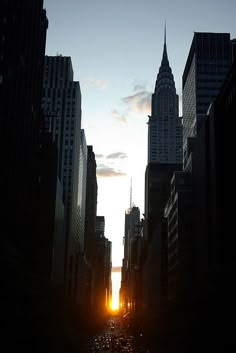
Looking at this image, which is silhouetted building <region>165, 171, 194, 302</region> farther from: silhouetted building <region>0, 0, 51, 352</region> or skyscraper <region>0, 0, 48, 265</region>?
skyscraper <region>0, 0, 48, 265</region>

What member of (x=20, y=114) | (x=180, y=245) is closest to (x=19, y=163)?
(x=20, y=114)

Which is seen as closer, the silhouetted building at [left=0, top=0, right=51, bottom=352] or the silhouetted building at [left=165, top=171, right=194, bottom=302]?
the silhouetted building at [left=0, top=0, right=51, bottom=352]

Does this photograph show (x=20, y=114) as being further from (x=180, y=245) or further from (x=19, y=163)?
(x=180, y=245)

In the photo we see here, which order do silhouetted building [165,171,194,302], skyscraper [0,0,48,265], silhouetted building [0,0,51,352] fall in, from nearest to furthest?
silhouetted building [0,0,51,352], skyscraper [0,0,48,265], silhouetted building [165,171,194,302]

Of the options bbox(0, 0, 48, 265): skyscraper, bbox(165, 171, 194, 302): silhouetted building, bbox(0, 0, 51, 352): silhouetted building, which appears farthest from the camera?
bbox(165, 171, 194, 302): silhouetted building

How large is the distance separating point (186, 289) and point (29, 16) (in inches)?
2714

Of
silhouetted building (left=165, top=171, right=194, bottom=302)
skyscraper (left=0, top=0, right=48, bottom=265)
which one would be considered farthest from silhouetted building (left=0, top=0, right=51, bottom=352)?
silhouetted building (left=165, top=171, right=194, bottom=302)

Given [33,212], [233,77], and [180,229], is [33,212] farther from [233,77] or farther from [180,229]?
[233,77]

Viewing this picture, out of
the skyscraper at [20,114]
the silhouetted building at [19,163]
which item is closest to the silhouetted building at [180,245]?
the silhouetted building at [19,163]

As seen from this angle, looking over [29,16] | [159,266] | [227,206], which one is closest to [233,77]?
[227,206]

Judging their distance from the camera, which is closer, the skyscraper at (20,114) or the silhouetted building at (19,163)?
the silhouetted building at (19,163)

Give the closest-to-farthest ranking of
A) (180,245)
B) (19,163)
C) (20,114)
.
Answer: (20,114)
(19,163)
(180,245)

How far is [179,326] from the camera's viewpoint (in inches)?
3674

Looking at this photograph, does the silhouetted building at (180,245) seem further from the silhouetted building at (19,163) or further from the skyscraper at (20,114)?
the skyscraper at (20,114)
